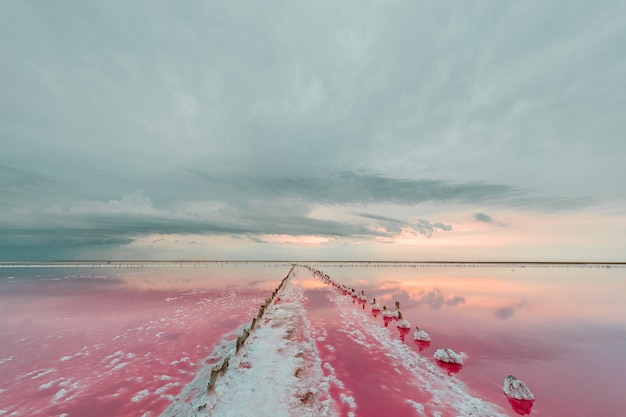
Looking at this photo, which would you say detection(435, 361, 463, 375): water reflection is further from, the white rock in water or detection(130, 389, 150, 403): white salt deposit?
detection(130, 389, 150, 403): white salt deposit

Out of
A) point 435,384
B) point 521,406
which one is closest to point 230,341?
point 435,384

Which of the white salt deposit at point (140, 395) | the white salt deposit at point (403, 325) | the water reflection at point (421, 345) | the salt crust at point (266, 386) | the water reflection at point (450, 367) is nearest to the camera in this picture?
the salt crust at point (266, 386)

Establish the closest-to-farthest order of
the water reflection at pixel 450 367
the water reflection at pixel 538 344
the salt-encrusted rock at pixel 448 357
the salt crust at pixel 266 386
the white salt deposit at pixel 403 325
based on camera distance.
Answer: the salt crust at pixel 266 386, the water reflection at pixel 538 344, the water reflection at pixel 450 367, the salt-encrusted rock at pixel 448 357, the white salt deposit at pixel 403 325

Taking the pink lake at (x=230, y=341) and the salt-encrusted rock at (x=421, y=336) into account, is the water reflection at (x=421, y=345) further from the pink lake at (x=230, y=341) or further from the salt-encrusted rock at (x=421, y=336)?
the salt-encrusted rock at (x=421, y=336)

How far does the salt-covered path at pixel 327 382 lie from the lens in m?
10.1

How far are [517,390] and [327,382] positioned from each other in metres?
7.94

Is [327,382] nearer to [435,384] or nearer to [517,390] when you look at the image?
[435,384]

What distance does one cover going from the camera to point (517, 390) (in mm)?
11312

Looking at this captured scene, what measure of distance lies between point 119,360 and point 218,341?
5.46 meters

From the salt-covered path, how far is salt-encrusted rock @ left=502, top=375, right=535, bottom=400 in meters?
1.54

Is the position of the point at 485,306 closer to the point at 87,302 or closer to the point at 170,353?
the point at 170,353

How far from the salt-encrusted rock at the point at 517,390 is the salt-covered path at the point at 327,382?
1.54 m

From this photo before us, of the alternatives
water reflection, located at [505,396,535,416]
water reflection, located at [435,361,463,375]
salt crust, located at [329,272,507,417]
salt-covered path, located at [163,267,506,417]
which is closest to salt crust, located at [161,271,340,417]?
salt-covered path, located at [163,267,506,417]

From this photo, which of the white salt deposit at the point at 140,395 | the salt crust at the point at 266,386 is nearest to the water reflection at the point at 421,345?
the salt crust at the point at 266,386
